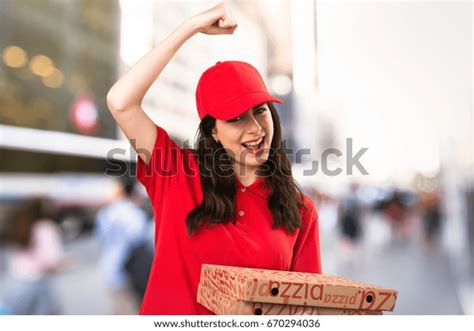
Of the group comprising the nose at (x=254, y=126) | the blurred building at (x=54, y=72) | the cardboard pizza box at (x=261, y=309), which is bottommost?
the cardboard pizza box at (x=261, y=309)

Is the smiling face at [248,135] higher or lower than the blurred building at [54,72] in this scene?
lower

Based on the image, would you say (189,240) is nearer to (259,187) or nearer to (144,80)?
(259,187)

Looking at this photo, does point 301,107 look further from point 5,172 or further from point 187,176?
point 5,172

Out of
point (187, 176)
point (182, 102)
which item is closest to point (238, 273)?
point (187, 176)

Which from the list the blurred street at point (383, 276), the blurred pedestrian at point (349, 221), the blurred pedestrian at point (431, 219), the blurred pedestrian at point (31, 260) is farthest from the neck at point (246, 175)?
the blurred pedestrian at point (431, 219)

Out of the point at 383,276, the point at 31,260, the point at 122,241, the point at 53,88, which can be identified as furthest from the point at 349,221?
the point at 31,260

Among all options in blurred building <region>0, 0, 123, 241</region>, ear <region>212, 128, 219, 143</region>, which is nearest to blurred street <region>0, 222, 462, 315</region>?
blurred building <region>0, 0, 123, 241</region>

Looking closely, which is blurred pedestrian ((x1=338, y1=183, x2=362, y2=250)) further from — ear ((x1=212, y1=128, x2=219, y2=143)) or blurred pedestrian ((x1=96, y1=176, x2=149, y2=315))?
ear ((x1=212, y1=128, x2=219, y2=143))

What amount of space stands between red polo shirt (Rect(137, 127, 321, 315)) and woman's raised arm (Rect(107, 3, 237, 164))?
2.0 inches

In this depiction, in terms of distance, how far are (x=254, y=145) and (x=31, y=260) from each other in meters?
1.71

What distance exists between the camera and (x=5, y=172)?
4.57 metres

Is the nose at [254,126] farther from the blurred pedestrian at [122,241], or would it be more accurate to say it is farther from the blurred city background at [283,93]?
the blurred pedestrian at [122,241]

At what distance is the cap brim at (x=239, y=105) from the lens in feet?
3.57

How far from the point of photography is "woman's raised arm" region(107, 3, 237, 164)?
1027 mm
